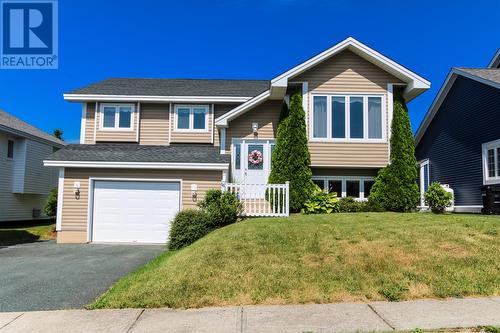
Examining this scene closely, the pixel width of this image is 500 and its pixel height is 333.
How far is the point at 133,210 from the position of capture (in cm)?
1541

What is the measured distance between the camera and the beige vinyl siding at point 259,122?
16.9m

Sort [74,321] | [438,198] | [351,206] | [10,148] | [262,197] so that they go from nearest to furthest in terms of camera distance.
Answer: [74,321] < [262,197] < [438,198] < [351,206] < [10,148]

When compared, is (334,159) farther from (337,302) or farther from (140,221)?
(337,302)

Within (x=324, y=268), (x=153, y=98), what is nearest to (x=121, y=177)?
(x=153, y=98)

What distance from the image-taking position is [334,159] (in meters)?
15.7

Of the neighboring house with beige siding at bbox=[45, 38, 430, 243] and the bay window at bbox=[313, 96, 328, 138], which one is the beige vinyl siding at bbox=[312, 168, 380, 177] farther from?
the bay window at bbox=[313, 96, 328, 138]

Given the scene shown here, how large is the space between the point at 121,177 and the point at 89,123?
477 centimetres

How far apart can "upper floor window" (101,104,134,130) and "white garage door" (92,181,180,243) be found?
4.09 meters

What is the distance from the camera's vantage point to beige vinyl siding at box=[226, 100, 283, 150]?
1689 cm

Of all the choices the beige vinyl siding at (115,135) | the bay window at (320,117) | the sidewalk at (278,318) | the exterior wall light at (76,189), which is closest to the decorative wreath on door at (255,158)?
the bay window at (320,117)

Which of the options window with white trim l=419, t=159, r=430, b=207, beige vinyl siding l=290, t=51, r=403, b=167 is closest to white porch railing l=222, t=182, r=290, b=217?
beige vinyl siding l=290, t=51, r=403, b=167

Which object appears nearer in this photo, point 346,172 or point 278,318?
point 278,318

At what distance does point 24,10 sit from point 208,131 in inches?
336

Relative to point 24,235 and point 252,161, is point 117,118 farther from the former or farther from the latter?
point 252,161
